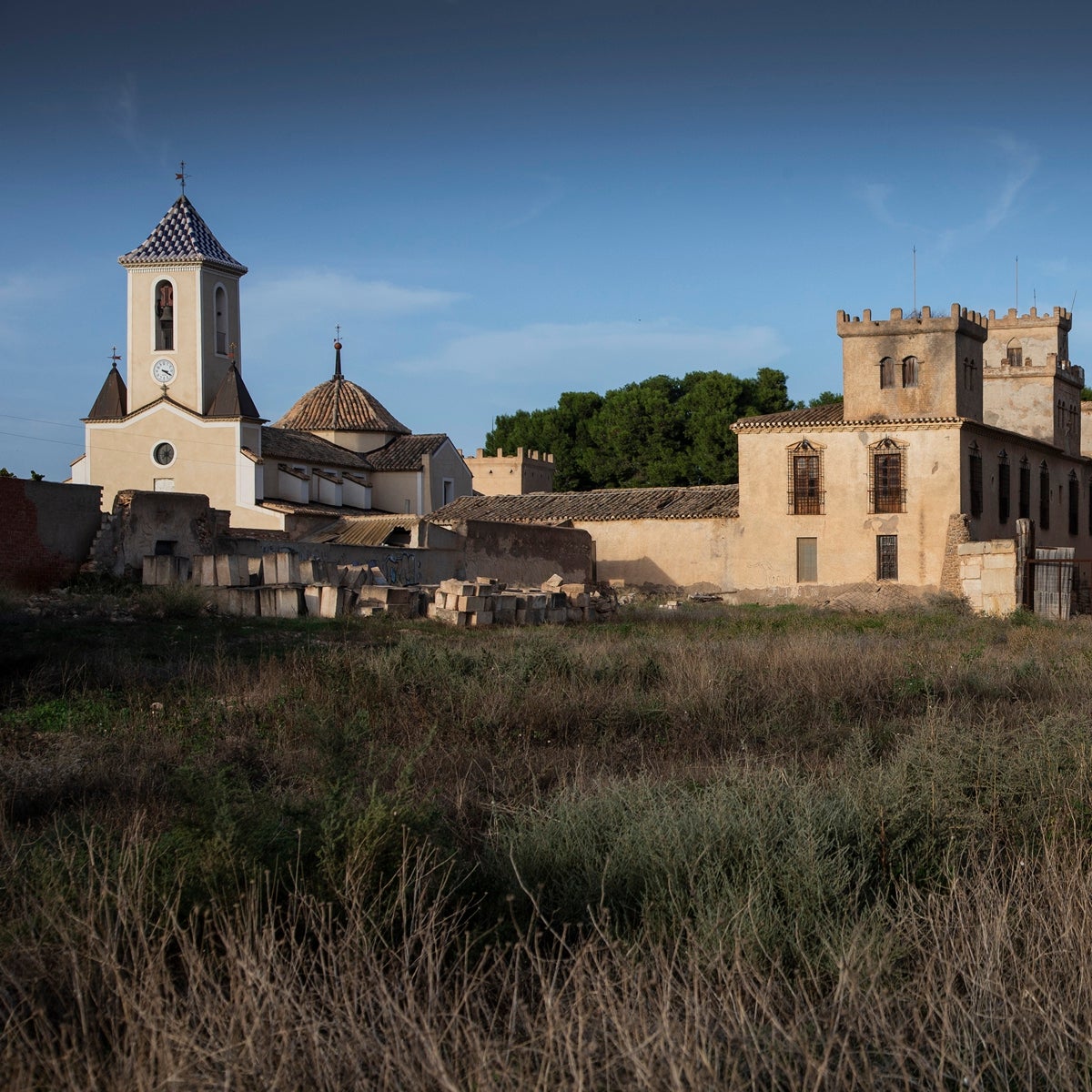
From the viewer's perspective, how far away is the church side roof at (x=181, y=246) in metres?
43.1

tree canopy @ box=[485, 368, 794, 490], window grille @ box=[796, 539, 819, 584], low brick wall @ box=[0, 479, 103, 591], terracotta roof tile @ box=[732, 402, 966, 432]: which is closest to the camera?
low brick wall @ box=[0, 479, 103, 591]

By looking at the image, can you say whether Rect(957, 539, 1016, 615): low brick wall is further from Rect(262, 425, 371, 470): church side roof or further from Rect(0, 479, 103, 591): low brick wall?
Rect(262, 425, 371, 470): church side roof

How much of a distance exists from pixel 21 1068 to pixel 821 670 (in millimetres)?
10669

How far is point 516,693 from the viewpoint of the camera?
39.4 feet

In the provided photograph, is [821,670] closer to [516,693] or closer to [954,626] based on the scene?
[516,693]

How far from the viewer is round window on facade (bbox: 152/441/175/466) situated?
4166 cm

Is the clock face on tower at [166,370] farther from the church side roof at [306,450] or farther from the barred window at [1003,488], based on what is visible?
the barred window at [1003,488]

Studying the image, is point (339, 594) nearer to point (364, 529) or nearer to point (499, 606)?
point (499, 606)

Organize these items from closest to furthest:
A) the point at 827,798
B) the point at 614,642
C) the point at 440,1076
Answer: the point at 440,1076 < the point at 827,798 < the point at 614,642

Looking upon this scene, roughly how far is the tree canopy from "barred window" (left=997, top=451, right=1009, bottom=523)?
69.5 feet

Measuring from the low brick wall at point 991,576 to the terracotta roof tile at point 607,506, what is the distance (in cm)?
889

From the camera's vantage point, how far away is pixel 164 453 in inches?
1646

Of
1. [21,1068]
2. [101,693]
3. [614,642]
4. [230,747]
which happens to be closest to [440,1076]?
[21,1068]

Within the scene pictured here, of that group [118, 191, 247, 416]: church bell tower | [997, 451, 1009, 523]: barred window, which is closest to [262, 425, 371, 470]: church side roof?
[118, 191, 247, 416]: church bell tower
